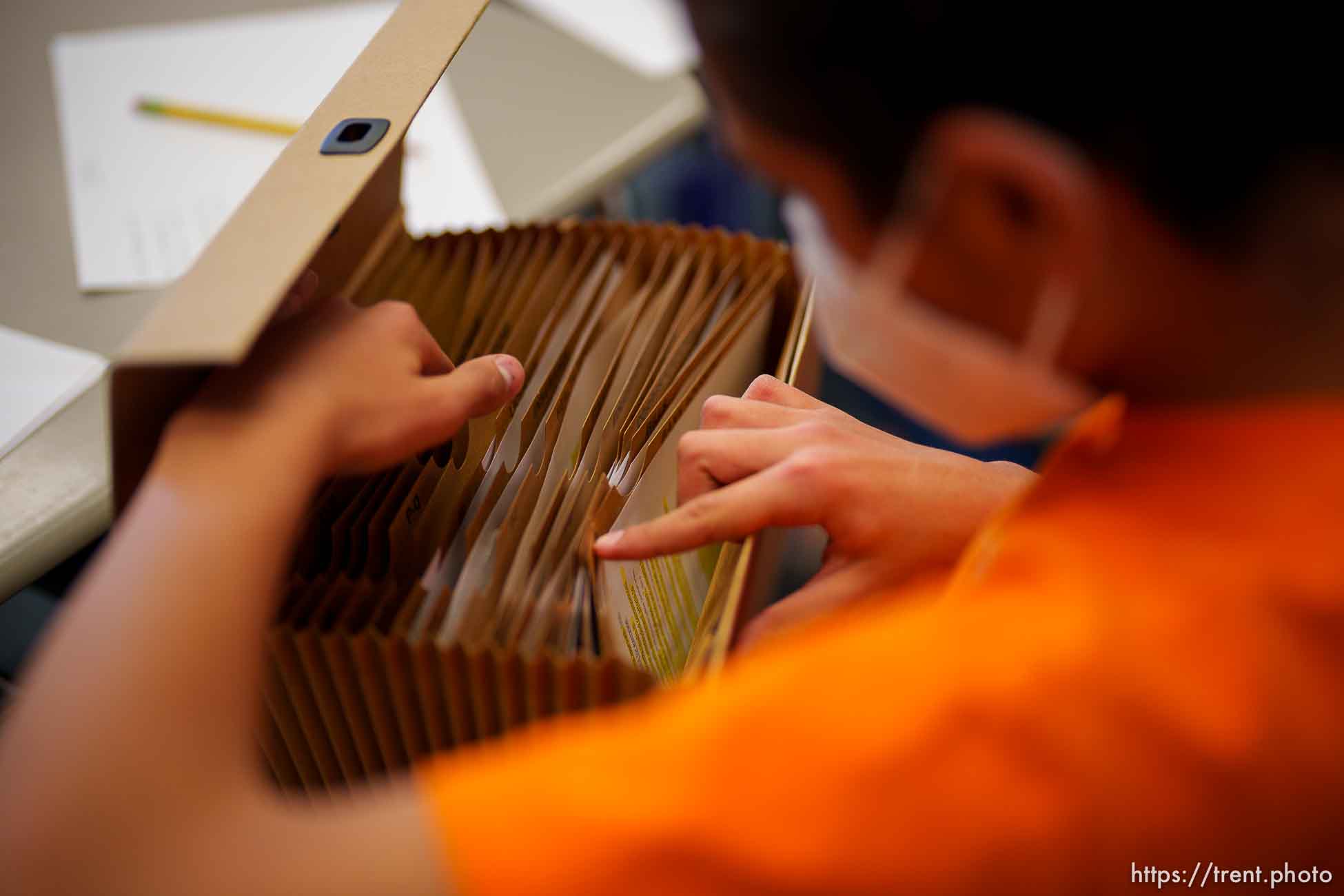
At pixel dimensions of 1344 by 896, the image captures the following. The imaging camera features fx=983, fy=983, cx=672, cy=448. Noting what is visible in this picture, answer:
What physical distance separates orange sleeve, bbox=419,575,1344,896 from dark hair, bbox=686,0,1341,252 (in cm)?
17

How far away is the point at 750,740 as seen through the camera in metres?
0.38

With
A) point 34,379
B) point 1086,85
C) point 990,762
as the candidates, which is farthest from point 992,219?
point 34,379

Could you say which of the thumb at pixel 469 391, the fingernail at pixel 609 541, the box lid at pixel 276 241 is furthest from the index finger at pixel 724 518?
the box lid at pixel 276 241

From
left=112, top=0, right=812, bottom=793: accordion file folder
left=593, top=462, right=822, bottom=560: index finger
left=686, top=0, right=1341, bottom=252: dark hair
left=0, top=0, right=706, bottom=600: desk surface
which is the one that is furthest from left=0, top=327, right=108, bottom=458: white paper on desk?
left=686, top=0, right=1341, bottom=252: dark hair

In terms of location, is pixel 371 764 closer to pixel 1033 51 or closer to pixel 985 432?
pixel 985 432

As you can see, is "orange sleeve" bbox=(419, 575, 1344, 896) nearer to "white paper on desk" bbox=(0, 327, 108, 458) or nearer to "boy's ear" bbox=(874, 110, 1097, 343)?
"boy's ear" bbox=(874, 110, 1097, 343)

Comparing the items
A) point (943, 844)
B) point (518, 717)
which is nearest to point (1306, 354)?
point (943, 844)

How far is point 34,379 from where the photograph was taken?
815mm

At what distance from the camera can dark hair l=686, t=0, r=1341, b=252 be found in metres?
0.34

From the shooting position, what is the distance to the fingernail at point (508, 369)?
565 millimetres

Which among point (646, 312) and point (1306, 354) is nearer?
point (1306, 354)

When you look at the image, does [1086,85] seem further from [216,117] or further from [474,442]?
[216,117]

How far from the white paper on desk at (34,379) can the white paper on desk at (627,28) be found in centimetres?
73

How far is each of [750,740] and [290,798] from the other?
1.25 ft
